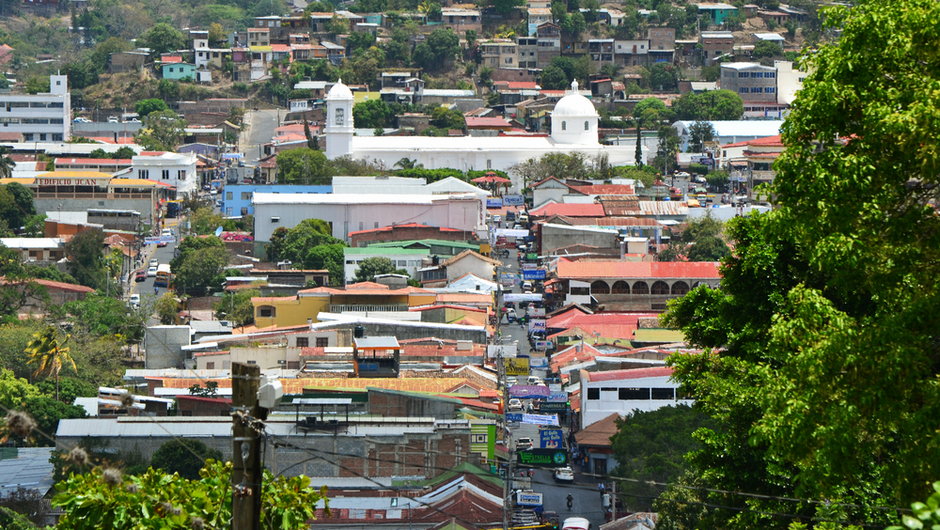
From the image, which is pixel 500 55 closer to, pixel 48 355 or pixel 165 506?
pixel 48 355

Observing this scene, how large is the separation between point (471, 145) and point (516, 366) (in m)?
34.1

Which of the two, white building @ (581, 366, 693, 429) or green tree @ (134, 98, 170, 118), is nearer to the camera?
white building @ (581, 366, 693, 429)

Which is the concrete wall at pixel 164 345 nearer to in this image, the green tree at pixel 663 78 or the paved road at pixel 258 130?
the paved road at pixel 258 130

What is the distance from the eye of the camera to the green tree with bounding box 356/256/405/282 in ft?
145

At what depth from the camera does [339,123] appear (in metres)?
65.9

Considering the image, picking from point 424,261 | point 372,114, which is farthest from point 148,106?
point 424,261

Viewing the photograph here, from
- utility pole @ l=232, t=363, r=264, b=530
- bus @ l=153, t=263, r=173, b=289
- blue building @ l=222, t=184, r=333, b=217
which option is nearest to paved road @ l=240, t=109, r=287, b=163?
blue building @ l=222, t=184, r=333, b=217

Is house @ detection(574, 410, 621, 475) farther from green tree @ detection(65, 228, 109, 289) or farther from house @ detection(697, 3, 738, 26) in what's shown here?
house @ detection(697, 3, 738, 26)

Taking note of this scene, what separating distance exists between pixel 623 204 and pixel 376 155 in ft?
48.4

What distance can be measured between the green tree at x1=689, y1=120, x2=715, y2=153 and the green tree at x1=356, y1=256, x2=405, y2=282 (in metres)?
28.4

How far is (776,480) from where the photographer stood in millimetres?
12086

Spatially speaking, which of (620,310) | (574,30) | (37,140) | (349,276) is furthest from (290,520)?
(574,30)

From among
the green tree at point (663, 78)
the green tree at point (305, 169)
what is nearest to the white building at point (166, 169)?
the green tree at point (305, 169)

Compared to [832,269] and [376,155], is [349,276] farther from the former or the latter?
[832,269]
